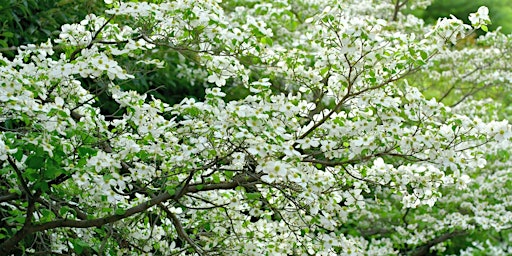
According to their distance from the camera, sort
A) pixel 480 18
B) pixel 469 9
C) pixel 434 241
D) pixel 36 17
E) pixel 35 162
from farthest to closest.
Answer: pixel 469 9
pixel 434 241
pixel 36 17
pixel 480 18
pixel 35 162

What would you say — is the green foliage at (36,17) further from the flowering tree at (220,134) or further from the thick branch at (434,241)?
the thick branch at (434,241)

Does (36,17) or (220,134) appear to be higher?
(36,17)

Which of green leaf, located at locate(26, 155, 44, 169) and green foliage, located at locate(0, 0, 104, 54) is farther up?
green foliage, located at locate(0, 0, 104, 54)

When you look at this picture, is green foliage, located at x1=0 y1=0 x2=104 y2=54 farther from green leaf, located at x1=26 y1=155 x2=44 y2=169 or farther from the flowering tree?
green leaf, located at x1=26 y1=155 x2=44 y2=169

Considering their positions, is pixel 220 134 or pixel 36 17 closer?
pixel 220 134

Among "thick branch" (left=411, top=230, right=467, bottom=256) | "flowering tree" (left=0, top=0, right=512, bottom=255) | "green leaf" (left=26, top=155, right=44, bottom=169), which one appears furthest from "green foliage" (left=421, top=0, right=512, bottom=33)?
"green leaf" (left=26, top=155, right=44, bottom=169)

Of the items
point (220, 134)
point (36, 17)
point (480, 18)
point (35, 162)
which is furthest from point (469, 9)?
point (35, 162)

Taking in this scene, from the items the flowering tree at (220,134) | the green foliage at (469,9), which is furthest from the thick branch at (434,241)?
the green foliage at (469,9)

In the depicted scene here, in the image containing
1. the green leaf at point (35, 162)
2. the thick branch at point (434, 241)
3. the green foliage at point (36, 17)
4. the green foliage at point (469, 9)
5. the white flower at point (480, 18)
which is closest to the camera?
the green leaf at point (35, 162)

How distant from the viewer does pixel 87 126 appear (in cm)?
244

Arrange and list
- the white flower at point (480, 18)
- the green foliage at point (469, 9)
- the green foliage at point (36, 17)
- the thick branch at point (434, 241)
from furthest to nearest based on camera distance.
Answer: the green foliage at point (469, 9)
the thick branch at point (434, 241)
the green foliage at point (36, 17)
the white flower at point (480, 18)

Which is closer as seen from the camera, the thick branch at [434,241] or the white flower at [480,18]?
the white flower at [480,18]

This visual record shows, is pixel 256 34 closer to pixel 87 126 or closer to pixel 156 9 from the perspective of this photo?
pixel 156 9

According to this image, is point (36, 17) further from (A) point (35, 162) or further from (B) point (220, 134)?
(B) point (220, 134)
